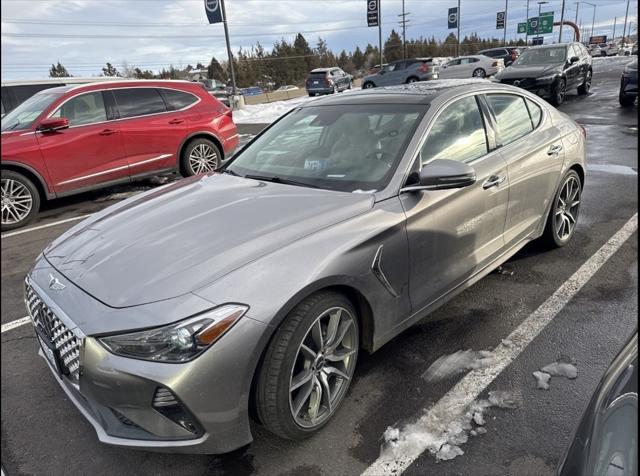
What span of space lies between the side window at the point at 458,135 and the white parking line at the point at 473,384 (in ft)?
4.02

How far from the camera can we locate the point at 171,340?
1.94m

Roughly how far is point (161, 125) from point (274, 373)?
20.8 feet

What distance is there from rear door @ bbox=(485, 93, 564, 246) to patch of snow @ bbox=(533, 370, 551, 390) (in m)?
1.12

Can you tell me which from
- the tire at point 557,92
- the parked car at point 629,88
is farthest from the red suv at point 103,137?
the parked car at point 629,88

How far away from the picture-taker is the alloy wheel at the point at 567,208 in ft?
14.3

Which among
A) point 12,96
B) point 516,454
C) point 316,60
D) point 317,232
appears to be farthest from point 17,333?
point 316,60

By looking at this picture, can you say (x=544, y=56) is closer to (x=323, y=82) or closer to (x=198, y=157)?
(x=198, y=157)

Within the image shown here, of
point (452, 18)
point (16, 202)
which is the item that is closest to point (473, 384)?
point (16, 202)


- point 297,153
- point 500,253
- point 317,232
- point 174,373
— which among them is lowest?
point 500,253

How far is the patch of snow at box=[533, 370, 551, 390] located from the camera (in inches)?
107

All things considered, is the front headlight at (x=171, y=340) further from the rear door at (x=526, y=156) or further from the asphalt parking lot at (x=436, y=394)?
the rear door at (x=526, y=156)

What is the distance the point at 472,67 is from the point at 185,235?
31.8m

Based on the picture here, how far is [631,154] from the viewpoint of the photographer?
342 inches

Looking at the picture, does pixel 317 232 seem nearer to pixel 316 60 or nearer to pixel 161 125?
pixel 161 125
